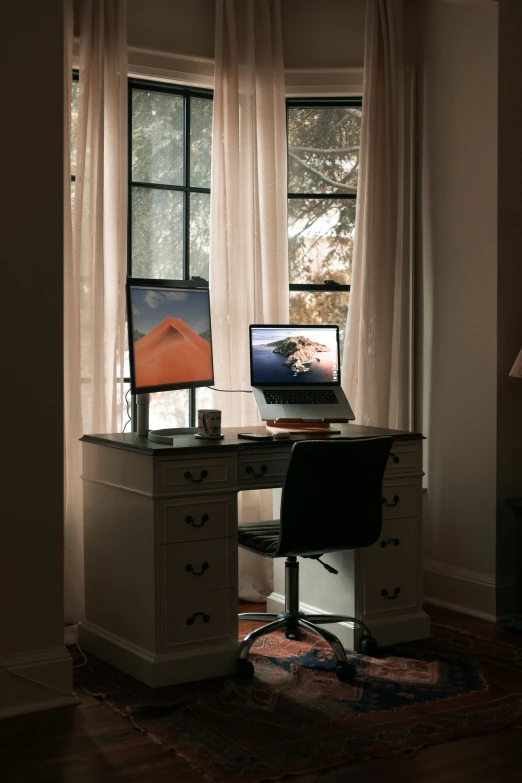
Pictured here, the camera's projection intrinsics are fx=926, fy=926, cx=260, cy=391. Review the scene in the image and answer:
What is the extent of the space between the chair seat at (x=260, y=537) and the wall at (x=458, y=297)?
1.08 metres

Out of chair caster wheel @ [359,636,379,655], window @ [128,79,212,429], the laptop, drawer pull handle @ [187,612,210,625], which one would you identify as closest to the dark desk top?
the laptop

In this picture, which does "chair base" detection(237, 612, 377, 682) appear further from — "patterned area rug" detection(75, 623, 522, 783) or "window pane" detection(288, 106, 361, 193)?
"window pane" detection(288, 106, 361, 193)

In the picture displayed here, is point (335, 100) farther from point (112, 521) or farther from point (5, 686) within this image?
point (5, 686)

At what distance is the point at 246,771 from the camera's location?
2617 millimetres

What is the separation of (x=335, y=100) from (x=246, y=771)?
3.27 metres

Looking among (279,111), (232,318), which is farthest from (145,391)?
(279,111)

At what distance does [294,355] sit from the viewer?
3.97m

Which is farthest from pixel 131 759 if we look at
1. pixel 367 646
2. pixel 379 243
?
pixel 379 243

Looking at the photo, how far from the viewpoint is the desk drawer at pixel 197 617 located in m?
3.31

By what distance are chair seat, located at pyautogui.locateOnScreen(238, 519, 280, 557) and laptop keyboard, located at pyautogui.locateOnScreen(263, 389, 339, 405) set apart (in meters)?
0.52

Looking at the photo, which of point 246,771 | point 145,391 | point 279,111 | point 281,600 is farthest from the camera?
point 279,111

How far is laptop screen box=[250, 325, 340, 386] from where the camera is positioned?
12.9 ft

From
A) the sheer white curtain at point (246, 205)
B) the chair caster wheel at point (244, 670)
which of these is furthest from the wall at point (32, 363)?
the sheer white curtain at point (246, 205)

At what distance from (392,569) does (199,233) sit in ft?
6.02
